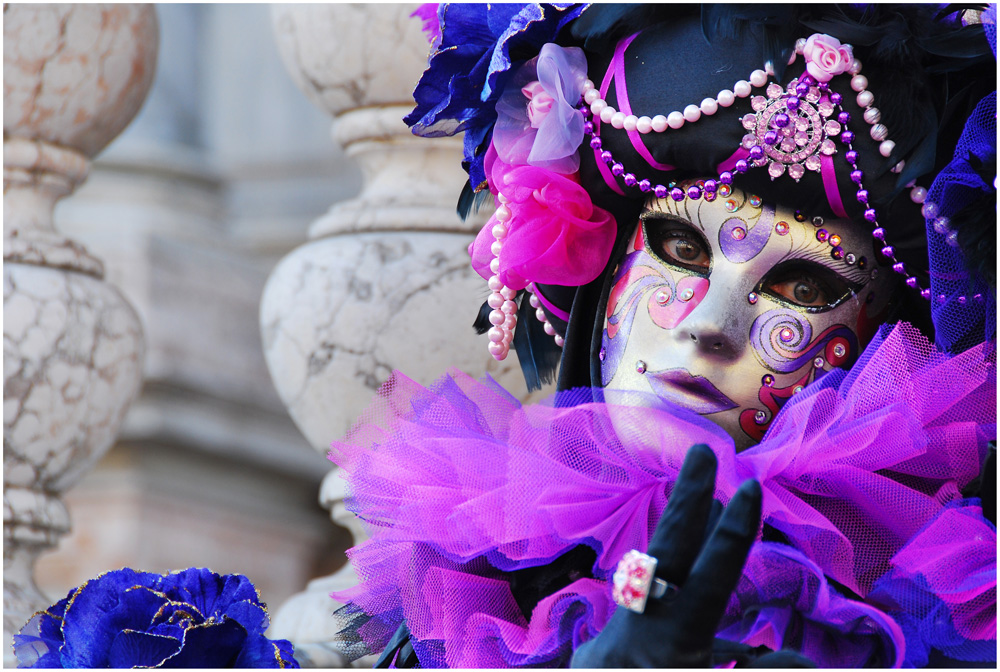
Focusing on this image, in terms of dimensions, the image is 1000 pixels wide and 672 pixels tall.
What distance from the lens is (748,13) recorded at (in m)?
1.39

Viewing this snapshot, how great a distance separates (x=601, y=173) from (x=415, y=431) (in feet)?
1.13

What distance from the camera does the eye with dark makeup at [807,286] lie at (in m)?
1.41

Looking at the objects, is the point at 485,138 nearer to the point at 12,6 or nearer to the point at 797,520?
the point at 797,520

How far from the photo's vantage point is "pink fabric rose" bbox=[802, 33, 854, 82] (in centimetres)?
138

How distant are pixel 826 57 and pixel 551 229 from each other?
1.15 ft

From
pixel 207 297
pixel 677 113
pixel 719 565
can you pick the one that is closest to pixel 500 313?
pixel 677 113

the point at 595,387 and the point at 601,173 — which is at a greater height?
the point at 601,173

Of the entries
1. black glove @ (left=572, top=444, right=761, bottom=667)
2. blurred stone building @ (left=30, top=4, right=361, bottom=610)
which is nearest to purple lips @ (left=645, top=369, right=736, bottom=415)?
black glove @ (left=572, top=444, right=761, bottom=667)

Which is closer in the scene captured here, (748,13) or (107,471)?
(748,13)

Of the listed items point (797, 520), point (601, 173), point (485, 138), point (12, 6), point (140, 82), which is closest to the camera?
point (797, 520)

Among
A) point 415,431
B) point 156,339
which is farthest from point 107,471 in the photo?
point 415,431

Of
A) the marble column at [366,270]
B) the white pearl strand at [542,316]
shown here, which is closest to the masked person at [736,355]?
the white pearl strand at [542,316]

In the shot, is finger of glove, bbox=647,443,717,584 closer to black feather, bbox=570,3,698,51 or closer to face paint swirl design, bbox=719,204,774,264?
face paint swirl design, bbox=719,204,774,264

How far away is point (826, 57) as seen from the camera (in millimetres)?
1375
